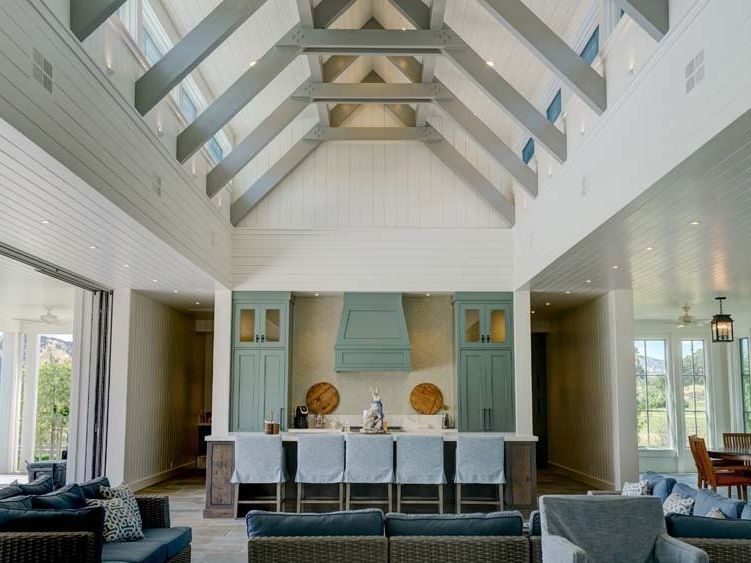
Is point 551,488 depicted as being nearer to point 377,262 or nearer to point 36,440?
point 377,262

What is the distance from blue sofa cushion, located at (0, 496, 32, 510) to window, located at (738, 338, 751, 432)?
12.9m

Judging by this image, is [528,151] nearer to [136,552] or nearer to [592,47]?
[592,47]

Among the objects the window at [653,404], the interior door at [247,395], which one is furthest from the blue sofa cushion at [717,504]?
the window at [653,404]

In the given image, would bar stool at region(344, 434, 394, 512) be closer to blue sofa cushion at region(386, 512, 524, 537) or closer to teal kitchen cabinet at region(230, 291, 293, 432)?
teal kitchen cabinet at region(230, 291, 293, 432)

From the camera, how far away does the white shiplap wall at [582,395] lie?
36.6ft

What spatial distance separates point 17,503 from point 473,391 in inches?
264

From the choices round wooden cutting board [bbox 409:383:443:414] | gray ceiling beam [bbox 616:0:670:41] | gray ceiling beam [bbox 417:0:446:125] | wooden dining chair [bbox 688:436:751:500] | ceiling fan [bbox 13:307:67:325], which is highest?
gray ceiling beam [bbox 417:0:446:125]

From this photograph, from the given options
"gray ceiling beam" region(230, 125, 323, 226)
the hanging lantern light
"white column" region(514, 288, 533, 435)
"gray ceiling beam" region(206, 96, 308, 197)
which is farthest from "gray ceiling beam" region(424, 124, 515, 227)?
the hanging lantern light

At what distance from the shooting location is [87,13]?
506 cm

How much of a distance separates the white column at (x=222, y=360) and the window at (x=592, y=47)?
5569 mm

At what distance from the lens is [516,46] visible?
27.6ft

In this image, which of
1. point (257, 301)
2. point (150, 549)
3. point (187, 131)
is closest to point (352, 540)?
point (150, 549)

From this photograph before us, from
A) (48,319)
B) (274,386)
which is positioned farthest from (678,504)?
(48,319)

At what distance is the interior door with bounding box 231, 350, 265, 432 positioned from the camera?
10.5 metres
